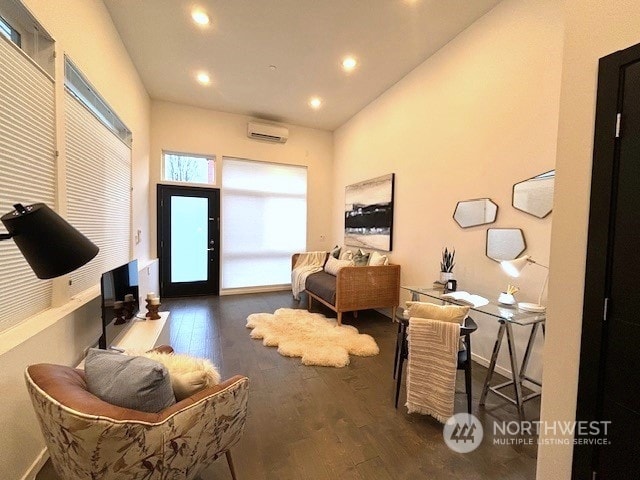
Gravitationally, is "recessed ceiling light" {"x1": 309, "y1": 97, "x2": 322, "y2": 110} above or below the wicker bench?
above

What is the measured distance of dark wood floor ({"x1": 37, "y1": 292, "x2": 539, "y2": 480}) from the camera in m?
1.52

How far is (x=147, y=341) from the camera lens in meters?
2.23

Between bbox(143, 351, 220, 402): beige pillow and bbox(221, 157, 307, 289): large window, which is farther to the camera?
bbox(221, 157, 307, 289): large window

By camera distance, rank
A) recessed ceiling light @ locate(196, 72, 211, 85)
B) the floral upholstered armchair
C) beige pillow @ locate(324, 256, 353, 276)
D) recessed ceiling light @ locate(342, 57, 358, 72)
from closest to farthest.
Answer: the floral upholstered armchair → recessed ceiling light @ locate(342, 57, 358, 72) → recessed ceiling light @ locate(196, 72, 211, 85) → beige pillow @ locate(324, 256, 353, 276)

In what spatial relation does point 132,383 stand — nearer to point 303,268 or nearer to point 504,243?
point 504,243

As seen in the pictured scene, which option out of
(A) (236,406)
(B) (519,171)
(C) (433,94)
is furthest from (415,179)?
(A) (236,406)

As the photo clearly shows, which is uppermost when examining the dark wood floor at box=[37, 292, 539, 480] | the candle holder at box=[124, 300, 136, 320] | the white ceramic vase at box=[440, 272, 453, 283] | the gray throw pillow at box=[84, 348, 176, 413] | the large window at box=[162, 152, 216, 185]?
the large window at box=[162, 152, 216, 185]

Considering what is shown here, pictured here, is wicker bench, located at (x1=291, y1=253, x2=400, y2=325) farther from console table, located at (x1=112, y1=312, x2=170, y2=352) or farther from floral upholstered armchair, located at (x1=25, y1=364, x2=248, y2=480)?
floral upholstered armchair, located at (x1=25, y1=364, x2=248, y2=480)

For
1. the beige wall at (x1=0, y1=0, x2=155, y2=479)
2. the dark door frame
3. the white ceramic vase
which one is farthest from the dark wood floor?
the white ceramic vase

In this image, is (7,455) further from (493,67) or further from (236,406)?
(493,67)

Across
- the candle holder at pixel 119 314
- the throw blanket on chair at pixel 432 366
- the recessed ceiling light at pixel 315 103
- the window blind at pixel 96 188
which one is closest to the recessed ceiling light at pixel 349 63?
the recessed ceiling light at pixel 315 103

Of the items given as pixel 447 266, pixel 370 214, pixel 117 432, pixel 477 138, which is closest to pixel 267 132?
pixel 370 214

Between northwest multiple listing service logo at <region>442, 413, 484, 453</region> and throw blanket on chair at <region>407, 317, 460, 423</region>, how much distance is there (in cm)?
9

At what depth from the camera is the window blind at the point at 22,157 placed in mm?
1352
